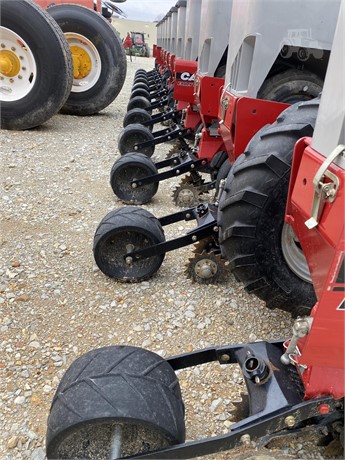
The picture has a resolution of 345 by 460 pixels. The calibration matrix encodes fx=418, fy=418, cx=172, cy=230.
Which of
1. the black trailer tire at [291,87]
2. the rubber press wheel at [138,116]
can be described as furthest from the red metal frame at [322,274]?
the rubber press wheel at [138,116]

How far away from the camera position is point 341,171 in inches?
31.6

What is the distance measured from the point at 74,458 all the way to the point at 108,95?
5.42 metres

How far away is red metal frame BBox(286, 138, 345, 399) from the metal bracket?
10 millimetres

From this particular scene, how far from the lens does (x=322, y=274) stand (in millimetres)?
909

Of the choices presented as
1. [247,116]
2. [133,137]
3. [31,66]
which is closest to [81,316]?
[247,116]

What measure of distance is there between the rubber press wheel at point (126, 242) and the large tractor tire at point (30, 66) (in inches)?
118

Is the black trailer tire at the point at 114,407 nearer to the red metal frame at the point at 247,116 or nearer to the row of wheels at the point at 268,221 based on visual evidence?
the row of wheels at the point at 268,221

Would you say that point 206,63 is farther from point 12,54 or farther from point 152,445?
point 152,445

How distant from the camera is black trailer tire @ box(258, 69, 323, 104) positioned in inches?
89.0

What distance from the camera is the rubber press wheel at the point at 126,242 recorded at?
2.10 metres

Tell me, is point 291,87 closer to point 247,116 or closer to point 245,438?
point 247,116

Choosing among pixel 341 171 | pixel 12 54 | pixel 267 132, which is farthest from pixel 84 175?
pixel 341 171

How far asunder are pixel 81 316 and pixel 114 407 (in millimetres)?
982

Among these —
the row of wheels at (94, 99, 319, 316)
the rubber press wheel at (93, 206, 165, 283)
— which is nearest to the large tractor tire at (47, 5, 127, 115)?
the rubber press wheel at (93, 206, 165, 283)
